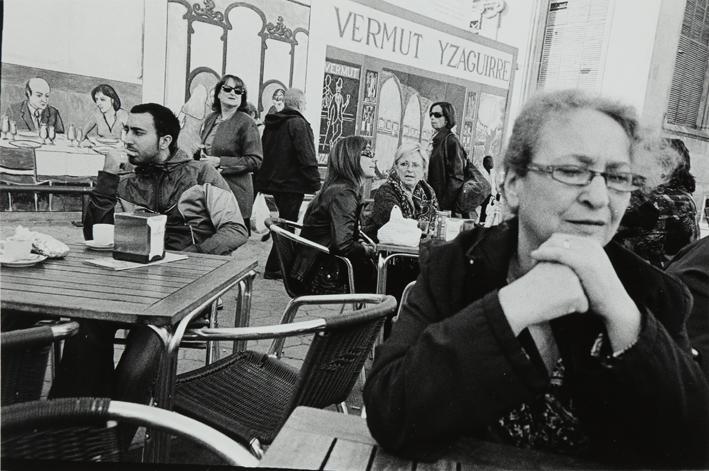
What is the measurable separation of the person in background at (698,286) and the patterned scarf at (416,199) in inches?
95.7

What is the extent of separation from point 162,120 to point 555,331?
243cm

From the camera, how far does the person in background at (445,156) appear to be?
4883mm

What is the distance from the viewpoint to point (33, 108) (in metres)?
2.17

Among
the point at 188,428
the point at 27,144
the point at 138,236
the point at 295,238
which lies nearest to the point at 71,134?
the point at 27,144

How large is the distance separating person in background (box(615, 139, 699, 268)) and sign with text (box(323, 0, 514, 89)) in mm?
1178

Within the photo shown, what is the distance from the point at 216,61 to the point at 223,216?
114 cm

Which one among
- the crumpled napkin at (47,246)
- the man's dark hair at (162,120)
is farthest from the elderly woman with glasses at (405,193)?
the crumpled napkin at (47,246)

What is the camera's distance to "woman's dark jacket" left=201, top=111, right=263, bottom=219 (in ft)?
13.4

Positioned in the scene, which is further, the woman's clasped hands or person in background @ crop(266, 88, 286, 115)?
person in background @ crop(266, 88, 286, 115)

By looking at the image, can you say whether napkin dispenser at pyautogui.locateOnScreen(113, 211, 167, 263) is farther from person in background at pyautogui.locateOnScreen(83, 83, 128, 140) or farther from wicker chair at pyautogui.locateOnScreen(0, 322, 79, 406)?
wicker chair at pyautogui.locateOnScreen(0, 322, 79, 406)

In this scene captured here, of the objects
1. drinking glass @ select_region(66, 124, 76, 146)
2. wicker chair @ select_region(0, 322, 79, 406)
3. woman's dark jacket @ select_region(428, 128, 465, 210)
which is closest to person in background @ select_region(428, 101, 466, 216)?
woman's dark jacket @ select_region(428, 128, 465, 210)

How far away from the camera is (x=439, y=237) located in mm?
3607

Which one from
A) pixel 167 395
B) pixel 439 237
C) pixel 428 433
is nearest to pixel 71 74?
pixel 167 395

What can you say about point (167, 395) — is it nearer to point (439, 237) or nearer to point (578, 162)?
point (578, 162)
